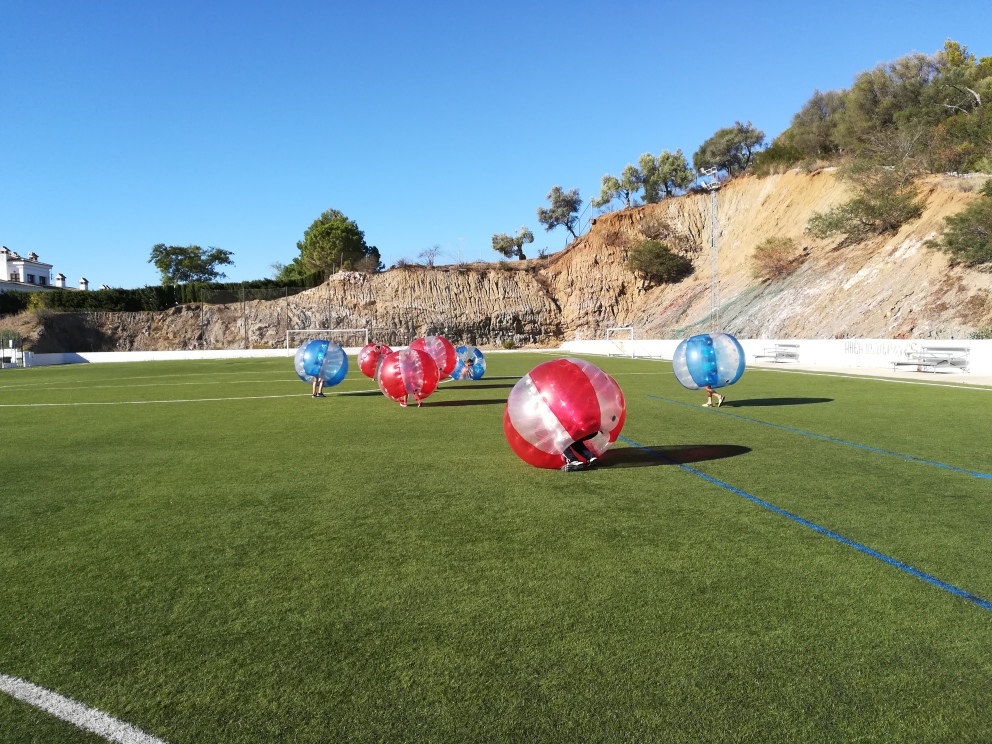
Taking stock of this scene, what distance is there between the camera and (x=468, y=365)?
22.2m

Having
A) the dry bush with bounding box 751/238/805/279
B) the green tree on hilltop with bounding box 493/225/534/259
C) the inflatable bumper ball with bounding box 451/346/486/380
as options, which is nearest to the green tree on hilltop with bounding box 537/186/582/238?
the green tree on hilltop with bounding box 493/225/534/259

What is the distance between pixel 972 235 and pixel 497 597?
133 feet

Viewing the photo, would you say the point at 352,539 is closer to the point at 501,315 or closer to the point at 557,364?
the point at 557,364

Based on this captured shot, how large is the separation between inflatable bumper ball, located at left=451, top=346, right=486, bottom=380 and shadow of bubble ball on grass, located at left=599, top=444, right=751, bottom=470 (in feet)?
43.3

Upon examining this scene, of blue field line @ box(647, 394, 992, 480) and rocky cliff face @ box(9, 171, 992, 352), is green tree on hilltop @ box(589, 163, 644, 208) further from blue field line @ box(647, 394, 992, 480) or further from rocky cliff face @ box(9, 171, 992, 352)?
blue field line @ box(647, 394, 992, 480)

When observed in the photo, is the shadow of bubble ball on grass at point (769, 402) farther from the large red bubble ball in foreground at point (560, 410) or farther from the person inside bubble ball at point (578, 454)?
the large red bubble ball in foreground at point (560, 410)

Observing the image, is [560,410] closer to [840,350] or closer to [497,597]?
[497,597]

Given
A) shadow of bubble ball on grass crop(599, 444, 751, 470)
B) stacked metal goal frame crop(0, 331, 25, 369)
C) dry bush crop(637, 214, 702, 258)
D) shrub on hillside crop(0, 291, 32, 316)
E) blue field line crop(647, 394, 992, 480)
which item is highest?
dry bush crop(637, 214, 702, 258)

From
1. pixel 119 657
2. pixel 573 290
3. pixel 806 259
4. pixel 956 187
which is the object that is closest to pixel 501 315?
pixel 573 290

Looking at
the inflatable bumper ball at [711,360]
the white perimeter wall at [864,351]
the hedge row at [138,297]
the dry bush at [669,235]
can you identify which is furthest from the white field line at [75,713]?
the hedge row at [138,297]

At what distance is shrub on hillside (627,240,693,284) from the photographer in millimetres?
73188

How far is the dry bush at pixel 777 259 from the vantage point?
53.8m

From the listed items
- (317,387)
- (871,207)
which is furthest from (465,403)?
(871,207)

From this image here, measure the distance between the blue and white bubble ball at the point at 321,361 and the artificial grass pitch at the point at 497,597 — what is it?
26.9 ft
